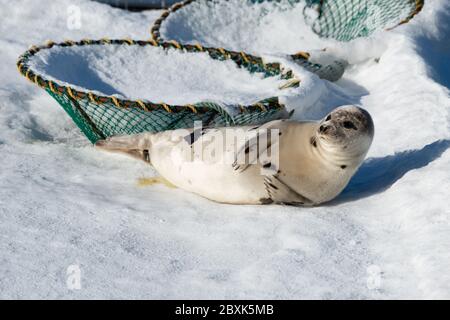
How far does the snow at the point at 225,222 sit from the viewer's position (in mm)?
2943

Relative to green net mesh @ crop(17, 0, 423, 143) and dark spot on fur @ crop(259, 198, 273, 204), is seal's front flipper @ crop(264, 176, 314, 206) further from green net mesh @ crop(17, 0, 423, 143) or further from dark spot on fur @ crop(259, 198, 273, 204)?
green net mesh @ crop(17, 0, 423, 143)

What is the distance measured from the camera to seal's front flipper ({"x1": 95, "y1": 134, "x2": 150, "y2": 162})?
4.19 meters

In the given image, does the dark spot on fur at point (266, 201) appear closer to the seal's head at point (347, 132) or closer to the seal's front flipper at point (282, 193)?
the seal's front flipper at point (282, 193)

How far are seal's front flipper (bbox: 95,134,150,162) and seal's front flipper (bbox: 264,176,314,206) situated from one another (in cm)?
82

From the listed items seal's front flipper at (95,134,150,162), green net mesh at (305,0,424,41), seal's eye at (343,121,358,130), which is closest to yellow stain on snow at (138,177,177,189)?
seal's front flipper at (95,134,150,162)

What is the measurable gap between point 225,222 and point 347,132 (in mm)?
631

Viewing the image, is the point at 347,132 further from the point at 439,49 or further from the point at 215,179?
the point at 439,49

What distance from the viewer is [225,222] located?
3.51m

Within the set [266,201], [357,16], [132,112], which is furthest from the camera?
[357,16]

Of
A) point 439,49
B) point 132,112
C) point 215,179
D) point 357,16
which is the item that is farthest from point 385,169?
point 357,16

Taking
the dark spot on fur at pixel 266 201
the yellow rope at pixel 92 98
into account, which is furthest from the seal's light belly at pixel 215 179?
the yellow rope at pixel 92 98

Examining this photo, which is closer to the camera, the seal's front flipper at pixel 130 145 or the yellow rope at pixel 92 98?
the yellow rope at pixel 92 98

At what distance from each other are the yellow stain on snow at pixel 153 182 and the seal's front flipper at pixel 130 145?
0.16 m
